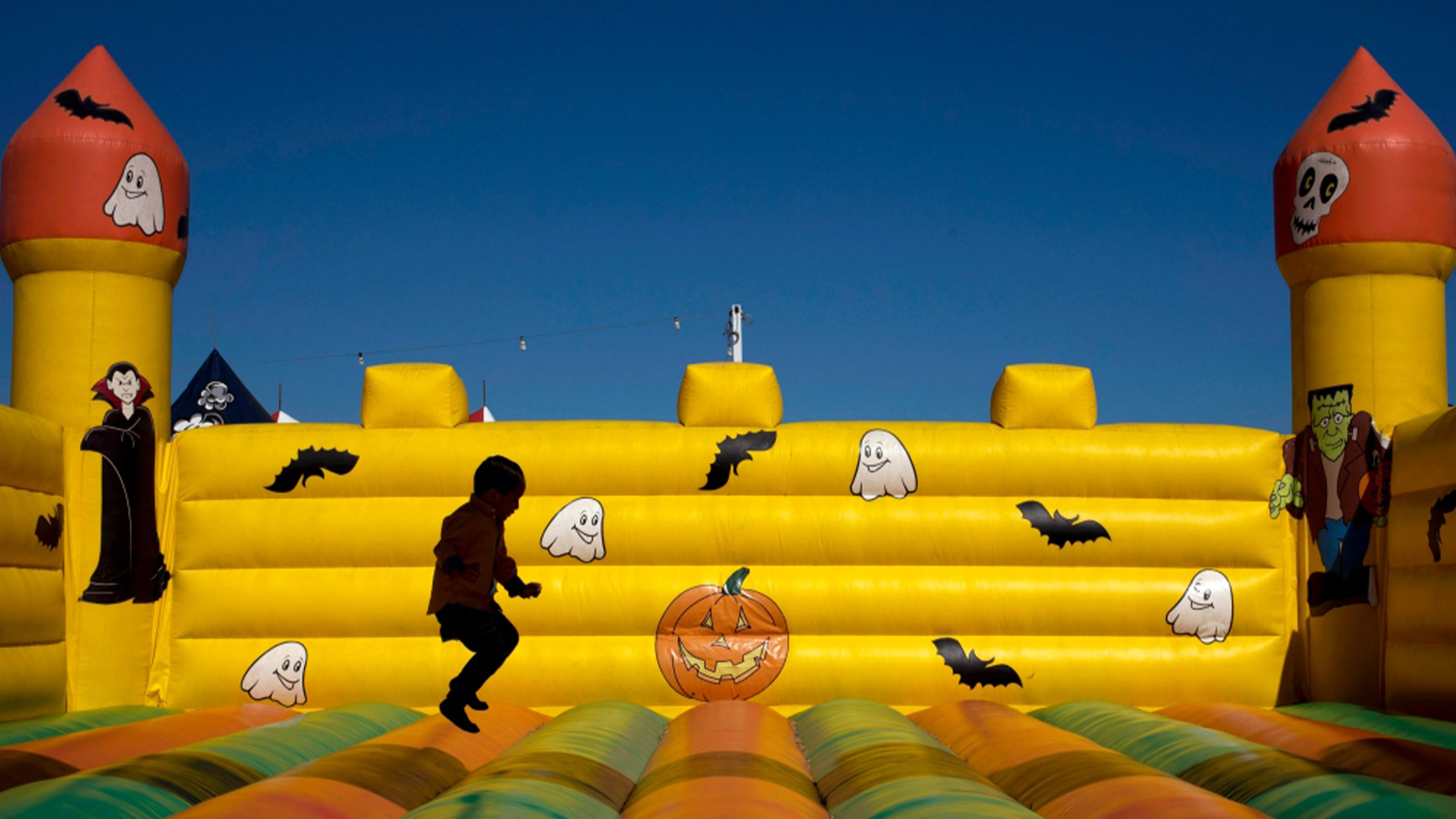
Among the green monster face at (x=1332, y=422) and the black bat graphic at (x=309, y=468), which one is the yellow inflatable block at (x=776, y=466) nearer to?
the black bat graphic at (x=309, y=468)

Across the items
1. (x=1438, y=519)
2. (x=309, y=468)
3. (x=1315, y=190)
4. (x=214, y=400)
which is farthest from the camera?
(x=214, y=400)

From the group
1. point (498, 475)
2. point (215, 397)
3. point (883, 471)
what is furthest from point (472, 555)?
point (215, 397)

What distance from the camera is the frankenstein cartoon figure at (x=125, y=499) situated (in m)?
4.76

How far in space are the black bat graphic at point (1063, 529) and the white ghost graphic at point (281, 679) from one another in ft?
9.45

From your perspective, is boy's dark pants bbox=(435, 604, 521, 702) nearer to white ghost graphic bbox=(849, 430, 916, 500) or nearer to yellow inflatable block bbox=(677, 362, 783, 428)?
yellow inflatable block bbox=(677, 362, 783, 428)

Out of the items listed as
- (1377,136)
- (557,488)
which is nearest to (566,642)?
(557,488)

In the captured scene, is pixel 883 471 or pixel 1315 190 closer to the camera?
pixel 883 471

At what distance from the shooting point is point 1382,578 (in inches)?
183

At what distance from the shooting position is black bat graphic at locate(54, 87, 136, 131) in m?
4.96

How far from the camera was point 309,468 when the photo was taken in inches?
193

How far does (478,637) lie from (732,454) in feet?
4.04

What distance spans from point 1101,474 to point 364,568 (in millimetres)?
2924

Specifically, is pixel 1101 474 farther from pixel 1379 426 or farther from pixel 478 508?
pixel 478 508

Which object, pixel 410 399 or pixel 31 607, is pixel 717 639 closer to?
pixel 410 399
